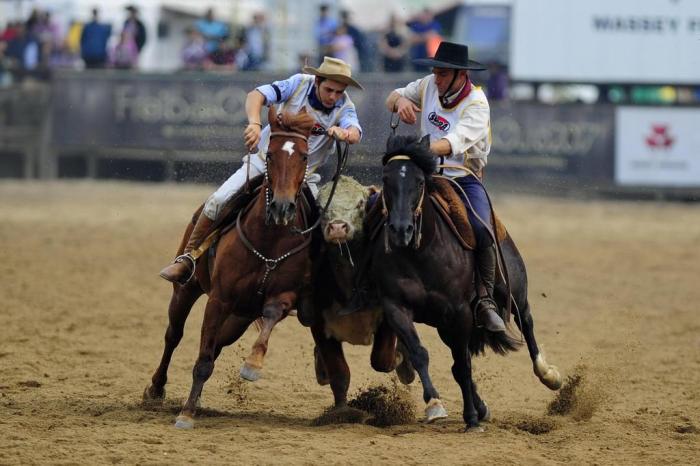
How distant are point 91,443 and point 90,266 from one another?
7879mm

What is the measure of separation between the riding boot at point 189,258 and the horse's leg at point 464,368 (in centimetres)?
158

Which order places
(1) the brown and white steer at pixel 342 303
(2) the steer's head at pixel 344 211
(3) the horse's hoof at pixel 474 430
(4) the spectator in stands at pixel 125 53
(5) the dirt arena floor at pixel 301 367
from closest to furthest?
1. (5) the dirt arena floor at pixel 301 367
2. (3) the horse's hoof at pixel 474 430
3. (2) the steer's head at pixel 344 211
4. (1) the brown and white steer at pixel 342 303
5. (4) the spectator in stands at pixel 125 53

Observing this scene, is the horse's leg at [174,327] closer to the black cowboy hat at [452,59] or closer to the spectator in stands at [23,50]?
the black cowboy hat at [452,59]

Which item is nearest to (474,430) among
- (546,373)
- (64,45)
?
(546,373)

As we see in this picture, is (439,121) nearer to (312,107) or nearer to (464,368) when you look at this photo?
(312,107)

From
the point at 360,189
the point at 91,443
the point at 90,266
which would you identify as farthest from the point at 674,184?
the point at 91,443

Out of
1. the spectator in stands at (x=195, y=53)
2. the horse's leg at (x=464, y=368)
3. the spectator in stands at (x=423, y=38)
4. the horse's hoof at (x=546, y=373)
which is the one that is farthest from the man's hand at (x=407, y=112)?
the spectator in stands at (x=195, y=53)

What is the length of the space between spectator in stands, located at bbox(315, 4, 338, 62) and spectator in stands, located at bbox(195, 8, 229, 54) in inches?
71.5

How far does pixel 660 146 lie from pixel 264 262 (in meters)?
14.7

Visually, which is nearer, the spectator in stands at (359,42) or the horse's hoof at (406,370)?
the horse's hoof at (406,370)

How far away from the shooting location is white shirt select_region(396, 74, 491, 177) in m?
7.67

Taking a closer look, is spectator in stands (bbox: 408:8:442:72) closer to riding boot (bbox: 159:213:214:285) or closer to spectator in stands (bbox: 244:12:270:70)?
spectator in stands (bbox: 244:12:270:70)

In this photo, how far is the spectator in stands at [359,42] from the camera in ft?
68.9

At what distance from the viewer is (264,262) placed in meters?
7.30
